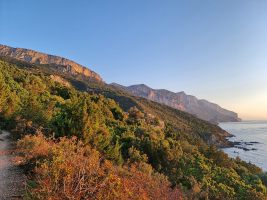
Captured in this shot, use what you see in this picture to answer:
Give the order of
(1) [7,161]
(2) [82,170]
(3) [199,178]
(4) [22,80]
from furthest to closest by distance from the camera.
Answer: (4) [22,80], (3) [199,178], (1) [7,161], (2) [82,170]

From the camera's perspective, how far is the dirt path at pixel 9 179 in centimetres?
988

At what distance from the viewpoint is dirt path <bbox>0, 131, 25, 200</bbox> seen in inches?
389

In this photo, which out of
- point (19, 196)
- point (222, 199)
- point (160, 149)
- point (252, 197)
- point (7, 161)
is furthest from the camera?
point (160, 149)

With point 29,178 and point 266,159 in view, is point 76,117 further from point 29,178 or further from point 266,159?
point 266,159

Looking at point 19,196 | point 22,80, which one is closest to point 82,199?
point 19,196

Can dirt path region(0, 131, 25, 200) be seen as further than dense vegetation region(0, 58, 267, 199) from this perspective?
Yes

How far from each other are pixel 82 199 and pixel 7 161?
30.1 ft

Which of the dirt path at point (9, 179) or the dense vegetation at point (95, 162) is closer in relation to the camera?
the dense vegetation at point (95, 162)

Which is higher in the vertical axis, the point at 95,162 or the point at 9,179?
the point at 95,162

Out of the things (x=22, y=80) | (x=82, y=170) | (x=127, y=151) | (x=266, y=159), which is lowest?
(x=266, y=159)

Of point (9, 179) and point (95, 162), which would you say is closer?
point (95, 162)

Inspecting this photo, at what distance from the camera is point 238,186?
79.4 ft

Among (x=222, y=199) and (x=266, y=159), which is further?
(x=266, y=159)

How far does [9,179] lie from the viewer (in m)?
11.6
